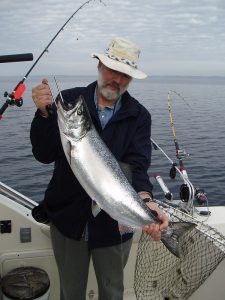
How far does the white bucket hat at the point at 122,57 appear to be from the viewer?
3.38 meters

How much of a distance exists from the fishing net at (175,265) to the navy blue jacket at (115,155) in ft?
3.06

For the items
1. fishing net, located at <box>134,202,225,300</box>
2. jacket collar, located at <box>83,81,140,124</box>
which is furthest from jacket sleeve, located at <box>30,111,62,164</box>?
fishing net, located at <box>134,202,225,300</box>

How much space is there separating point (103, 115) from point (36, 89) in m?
0.85

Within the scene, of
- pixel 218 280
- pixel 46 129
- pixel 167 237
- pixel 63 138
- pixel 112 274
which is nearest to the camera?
pixel 63 138

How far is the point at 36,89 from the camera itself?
119 inches

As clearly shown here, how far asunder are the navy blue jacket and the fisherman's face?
0.16 m

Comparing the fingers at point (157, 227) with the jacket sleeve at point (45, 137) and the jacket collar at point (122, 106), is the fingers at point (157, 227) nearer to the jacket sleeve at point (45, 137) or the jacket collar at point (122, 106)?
the jacket collar at point (122, 106)

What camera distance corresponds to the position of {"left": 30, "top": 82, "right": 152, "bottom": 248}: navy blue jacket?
359cm

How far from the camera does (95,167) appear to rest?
308 cm

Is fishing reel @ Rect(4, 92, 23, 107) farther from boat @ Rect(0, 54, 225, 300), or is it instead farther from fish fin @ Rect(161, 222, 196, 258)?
fish fin @ Rect(161, 222, 196, 258)

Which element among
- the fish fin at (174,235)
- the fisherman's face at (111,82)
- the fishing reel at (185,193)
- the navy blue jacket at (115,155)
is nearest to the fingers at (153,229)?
the fish fin at (174,235)

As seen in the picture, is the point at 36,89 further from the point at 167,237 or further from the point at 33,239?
the point at 33,239

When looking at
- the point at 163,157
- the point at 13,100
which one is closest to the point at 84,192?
the point at 13,100

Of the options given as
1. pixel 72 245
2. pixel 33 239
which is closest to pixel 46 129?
pixel 72 245
